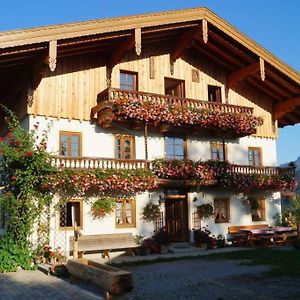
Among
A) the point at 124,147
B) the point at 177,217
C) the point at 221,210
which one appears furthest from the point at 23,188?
the point at 221,210

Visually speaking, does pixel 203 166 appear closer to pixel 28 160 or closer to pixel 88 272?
pixel 28 160

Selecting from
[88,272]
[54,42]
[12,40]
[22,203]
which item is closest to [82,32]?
[54,42]

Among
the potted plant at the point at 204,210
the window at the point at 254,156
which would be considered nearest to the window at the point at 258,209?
the window at the point at 254,156

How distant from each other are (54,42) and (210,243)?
1147 cm

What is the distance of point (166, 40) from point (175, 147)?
18.1 ft

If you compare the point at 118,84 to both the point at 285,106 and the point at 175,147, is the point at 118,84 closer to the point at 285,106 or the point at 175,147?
the point at 175,147

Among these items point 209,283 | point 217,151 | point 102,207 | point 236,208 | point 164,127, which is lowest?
point 209,283

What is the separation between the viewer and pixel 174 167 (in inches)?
808

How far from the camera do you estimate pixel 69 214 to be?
1883cm

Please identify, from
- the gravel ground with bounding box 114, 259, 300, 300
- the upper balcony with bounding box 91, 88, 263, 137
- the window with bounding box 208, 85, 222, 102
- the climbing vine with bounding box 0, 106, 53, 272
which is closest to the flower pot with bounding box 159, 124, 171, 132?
the upper balcony with bounding box 91, 88, 263, 137

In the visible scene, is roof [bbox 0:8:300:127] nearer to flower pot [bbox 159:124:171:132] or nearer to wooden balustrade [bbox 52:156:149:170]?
flower pot [bbox 159:124:171:132]

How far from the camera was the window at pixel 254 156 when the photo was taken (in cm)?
2492

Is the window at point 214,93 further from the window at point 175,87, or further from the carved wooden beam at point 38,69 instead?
the carved wooden beam at point 38,69

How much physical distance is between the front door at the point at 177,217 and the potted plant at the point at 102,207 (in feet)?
12.1
